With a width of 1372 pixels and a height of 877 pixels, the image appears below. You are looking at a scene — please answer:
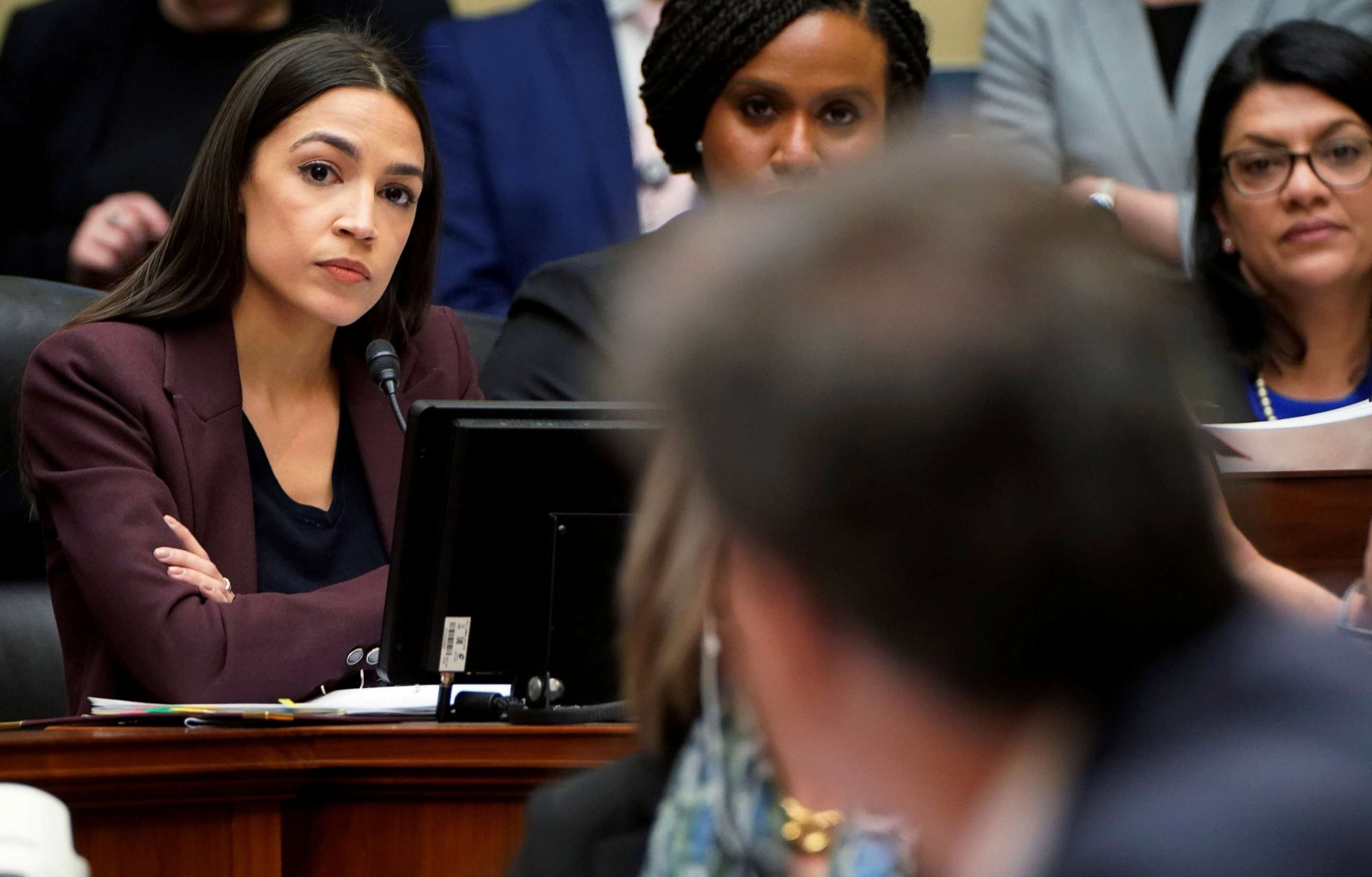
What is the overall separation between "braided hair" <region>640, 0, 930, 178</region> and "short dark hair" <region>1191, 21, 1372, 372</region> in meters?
0.44

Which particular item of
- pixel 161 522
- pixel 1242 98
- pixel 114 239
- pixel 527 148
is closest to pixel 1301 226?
pixel 1242 98

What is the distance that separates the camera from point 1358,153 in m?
2.52

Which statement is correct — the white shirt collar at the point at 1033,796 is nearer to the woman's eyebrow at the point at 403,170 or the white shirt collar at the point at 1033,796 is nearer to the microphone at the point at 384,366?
the microphone at the point at 384,366

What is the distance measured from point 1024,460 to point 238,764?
1174 mm

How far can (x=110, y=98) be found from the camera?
323cm

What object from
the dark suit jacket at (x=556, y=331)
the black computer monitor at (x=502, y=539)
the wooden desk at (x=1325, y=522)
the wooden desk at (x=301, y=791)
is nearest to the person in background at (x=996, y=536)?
the wooden desk at (x=301, y=791)

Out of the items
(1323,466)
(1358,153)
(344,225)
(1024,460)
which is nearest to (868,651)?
(1024,460)

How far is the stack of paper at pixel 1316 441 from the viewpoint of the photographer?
1.95m

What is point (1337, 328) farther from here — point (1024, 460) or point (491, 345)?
point (1024, 460)

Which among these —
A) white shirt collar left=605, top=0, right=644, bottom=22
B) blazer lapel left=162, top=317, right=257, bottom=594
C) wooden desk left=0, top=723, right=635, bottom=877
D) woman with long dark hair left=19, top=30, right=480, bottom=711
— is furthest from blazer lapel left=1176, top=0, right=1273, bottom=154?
wooden desk left=0, top=723, right=635, bottom=877

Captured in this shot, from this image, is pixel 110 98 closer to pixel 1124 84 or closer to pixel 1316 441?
pixel 1124 84

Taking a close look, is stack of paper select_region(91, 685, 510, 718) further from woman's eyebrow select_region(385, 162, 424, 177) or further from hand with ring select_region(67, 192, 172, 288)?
hand with ring select_region(67, 192, 172, 288)

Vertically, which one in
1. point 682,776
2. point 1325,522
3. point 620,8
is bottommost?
point 1325,522

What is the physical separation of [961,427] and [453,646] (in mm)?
1235
